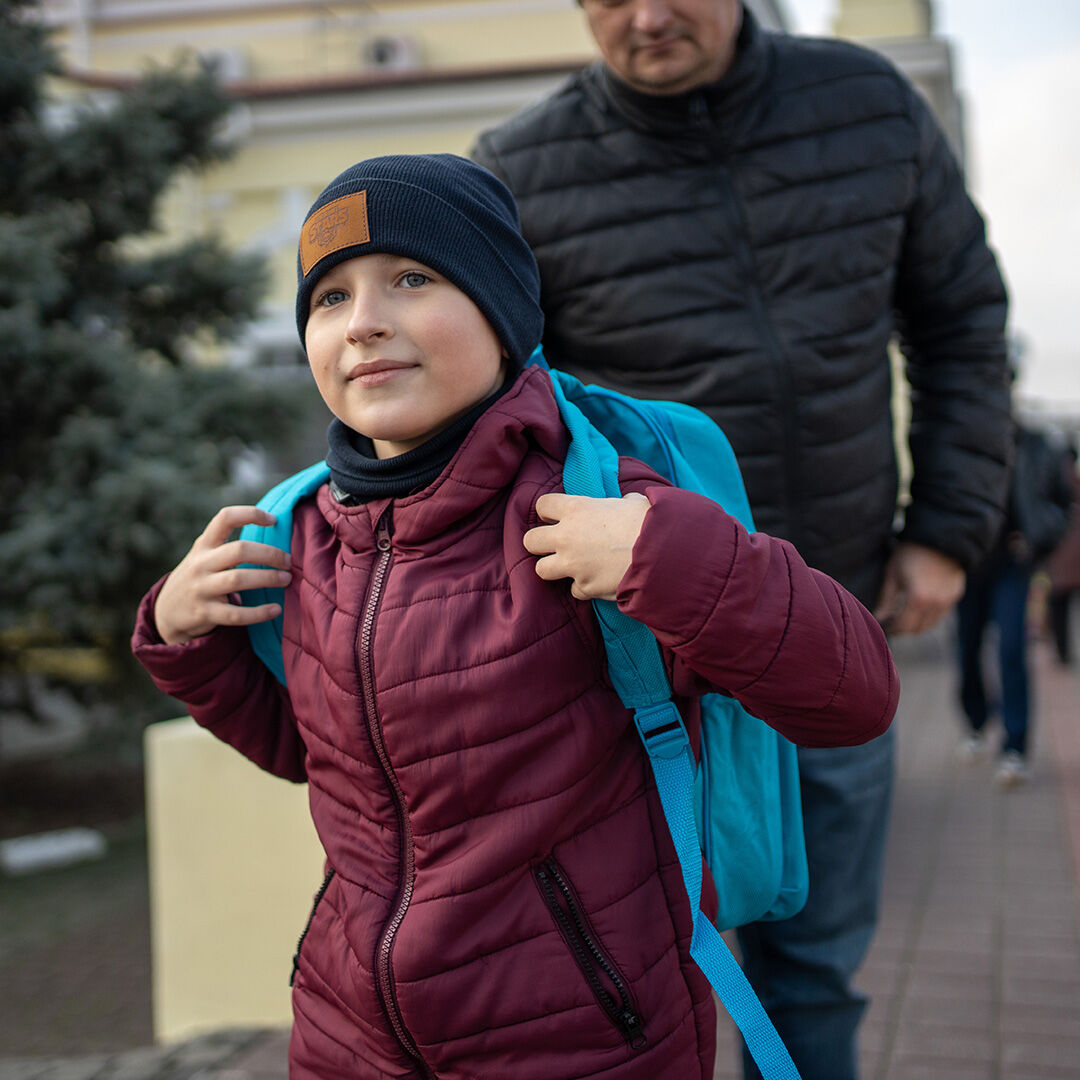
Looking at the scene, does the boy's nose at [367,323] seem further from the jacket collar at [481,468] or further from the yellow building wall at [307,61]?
the yellow building wall at [307,61]

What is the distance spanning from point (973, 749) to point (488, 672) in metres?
5.95

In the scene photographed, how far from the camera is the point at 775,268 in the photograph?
6.15ft

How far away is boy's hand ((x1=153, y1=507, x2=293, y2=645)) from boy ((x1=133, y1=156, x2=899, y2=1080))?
0.33 ft

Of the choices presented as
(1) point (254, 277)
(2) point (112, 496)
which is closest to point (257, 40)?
(1) point (254, 277)

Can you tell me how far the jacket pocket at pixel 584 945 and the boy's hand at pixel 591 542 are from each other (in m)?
0.34

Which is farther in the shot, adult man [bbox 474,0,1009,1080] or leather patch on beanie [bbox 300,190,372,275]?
adult man [bbox 474,0,1009,1080]

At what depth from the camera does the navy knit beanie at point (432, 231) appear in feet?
4.52

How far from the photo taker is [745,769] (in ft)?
5.13

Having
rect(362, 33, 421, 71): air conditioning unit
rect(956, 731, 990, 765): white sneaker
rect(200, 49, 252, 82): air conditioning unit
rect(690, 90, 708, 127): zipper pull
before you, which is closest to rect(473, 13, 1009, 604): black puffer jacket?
rect(690, 90, 708, 127): zipper pull

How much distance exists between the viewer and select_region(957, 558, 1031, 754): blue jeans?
240 inches

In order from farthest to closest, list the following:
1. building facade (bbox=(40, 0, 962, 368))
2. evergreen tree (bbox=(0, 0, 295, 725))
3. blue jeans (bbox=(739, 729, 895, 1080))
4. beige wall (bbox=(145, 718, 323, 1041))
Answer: building facade (bbox=(40, 0, 962, 368)), evergreen tree (bbox=(0, 0, 295, 725)), beige wall (bbox=(145, 718, 323, 1041)), blue jeans (bbox=(739, 729, 895, 1080))

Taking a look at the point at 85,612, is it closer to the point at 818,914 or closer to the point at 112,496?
the point at 112,496

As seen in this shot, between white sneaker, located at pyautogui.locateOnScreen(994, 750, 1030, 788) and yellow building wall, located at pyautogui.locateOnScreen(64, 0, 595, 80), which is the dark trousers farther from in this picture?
yellow building wall, located at pyautogui.locateOnScreen(64, 0, 595, 80)

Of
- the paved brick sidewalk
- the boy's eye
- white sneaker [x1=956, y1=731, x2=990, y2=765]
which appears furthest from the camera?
white sneaker [x1=956, y1=731, x2=990, y2=765]
